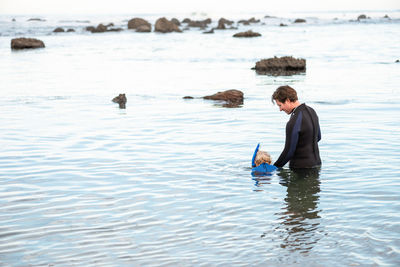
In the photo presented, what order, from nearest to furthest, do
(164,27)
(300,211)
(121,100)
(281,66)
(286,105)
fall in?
(300,211) < (286,105) < (121,100) < (281,66) < (164,27)

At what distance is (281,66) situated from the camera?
2881cm

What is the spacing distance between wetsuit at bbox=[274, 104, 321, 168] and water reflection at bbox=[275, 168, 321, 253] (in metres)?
0.21

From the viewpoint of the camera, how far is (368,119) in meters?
15.6

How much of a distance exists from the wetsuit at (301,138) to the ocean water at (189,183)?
253mm

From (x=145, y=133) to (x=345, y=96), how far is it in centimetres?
863

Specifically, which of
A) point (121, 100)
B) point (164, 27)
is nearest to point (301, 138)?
point (121, 100)

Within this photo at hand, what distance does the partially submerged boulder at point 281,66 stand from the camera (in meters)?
28.5

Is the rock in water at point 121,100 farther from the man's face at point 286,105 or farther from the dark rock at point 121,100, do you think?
the man's face at point 286,105

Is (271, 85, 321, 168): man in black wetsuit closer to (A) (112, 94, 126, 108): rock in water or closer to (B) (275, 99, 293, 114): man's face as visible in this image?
(B) (275, 99, 293, 114): man's face

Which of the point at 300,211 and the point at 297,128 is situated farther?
the point at 297,128

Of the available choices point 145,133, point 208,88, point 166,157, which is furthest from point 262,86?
point 166,157

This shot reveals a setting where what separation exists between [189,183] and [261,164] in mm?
1335

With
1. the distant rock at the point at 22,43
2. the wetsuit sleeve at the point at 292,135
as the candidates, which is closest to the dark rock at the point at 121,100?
the wetsuit sleeve at the point at 292,135

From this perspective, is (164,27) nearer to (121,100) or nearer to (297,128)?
(121,100)
